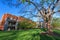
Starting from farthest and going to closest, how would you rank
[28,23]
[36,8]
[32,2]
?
[28,23]
[36,8]
[32,2]

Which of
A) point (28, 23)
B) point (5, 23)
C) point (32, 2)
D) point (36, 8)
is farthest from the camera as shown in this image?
point (5, 23)

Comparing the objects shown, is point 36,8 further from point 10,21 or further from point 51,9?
point 10,21

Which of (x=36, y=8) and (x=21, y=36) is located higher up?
(x=36, y=8)

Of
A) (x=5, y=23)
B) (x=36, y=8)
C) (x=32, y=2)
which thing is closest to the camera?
(x=32, y=2)

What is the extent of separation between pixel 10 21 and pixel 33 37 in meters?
25.6

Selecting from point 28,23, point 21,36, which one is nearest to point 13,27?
point 28,23

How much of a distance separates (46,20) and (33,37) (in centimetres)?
1435

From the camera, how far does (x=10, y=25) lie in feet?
106

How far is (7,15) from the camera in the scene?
31531mm

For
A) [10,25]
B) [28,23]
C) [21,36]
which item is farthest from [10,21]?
[21,36]

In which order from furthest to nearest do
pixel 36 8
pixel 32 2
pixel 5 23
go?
pixel 5 23 < pixel 36 8 < pixel 32 2

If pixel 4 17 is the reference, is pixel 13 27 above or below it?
below

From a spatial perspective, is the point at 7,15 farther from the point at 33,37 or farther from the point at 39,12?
the point at 33,37

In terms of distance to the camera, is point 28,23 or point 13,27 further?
point 13,27
